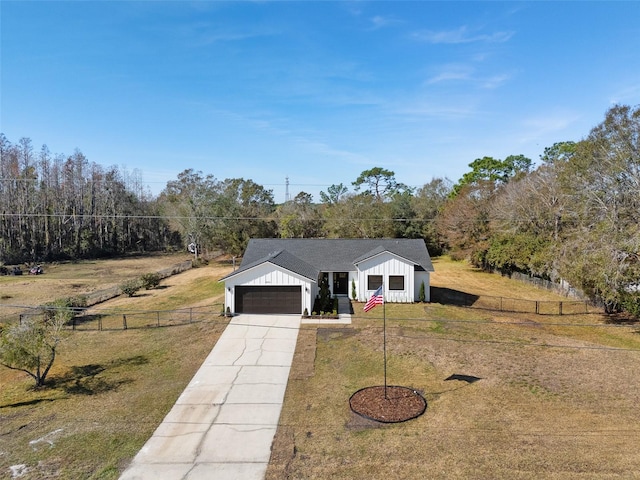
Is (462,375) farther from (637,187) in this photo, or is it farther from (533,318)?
(637,187)

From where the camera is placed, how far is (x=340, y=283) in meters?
28.0

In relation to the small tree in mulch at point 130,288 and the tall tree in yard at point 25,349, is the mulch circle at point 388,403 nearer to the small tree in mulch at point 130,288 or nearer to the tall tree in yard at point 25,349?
the tall tree in yard at point 25,349

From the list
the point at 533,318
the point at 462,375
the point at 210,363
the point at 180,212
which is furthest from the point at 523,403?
the point at 180,212

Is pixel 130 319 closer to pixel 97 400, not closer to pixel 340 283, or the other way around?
pixel 97 400

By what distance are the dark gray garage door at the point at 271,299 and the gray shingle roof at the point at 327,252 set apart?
1.65m

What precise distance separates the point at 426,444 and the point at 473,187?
4210 cm

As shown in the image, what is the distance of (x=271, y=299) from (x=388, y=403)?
40.3 ft

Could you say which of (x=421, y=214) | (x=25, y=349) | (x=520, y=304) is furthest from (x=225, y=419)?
(x=421, y=214)

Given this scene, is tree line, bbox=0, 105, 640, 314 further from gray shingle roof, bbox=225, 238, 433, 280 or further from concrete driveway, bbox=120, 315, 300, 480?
concrete driveway, bbox=120, 315, 300, 480

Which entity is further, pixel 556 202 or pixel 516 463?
pixel 556 202

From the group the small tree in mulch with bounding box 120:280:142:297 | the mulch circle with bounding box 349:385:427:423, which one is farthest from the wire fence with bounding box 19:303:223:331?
the mulch circle with bounding box 349:385:427:423

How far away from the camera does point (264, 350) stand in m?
17.7

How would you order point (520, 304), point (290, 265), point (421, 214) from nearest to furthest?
point (290, 265) < point (520, 304) < point (421, 214)

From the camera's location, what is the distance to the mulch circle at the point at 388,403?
11.6 m
